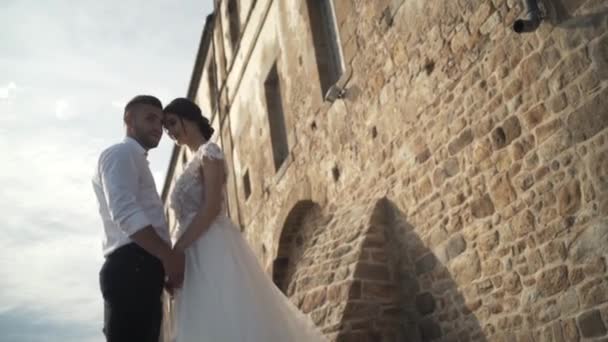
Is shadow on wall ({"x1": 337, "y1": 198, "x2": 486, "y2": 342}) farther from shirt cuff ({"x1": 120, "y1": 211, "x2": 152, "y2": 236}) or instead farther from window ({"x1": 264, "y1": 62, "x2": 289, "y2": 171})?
window ({"x1": 264, "y1": 62, "x2": 289, "y2": 171})

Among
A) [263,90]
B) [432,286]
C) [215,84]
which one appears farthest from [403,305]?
[215,84]

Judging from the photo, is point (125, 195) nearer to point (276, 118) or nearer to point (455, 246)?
point (455, 246)

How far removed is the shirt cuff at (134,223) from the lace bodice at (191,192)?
15.1 inches

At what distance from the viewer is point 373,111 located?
18.3 feet

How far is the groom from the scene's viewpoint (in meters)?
2.25

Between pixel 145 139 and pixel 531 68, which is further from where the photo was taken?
pixel 531 68

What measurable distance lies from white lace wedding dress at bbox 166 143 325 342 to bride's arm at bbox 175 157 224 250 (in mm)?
41

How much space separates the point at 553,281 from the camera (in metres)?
3.42

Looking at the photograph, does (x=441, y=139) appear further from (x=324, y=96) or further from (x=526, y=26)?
(x=324, y=96)

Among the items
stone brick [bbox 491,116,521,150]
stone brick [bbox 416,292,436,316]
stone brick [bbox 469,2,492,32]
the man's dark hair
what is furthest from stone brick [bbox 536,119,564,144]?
the man's dark hair

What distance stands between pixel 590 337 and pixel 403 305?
1934 millimetres

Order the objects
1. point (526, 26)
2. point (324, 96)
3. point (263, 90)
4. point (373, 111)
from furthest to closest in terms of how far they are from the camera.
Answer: point (263, 90)
point (324, 96)
point (373, 111)
point (526, 26)

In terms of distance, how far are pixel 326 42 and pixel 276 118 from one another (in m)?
2.35

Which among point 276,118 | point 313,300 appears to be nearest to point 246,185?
point 276,118
